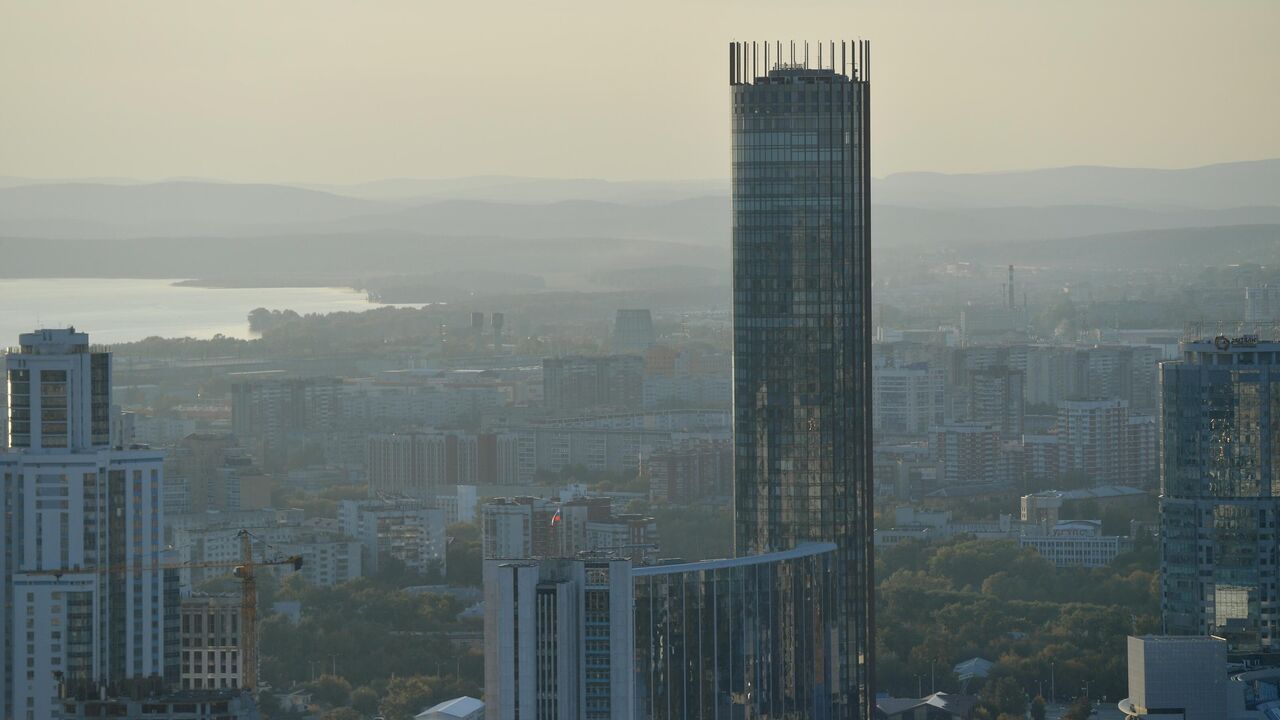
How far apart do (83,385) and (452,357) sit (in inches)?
1761

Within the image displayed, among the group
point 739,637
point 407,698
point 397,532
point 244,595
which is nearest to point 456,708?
point 407,698

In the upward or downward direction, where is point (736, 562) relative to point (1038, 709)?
upward

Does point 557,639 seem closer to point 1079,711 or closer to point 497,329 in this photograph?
point 1079,711

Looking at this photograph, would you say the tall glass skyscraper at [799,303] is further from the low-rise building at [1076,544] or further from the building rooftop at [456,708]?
the low-rise building at [1076,544]

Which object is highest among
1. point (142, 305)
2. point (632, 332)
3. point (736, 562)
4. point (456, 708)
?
point (142, 305)

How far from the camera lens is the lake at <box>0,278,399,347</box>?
128ft

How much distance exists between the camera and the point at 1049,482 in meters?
53.4

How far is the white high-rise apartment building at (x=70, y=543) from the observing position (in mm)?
22172

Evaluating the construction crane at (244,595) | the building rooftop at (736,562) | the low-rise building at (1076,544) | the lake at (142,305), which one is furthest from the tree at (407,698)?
the low-rise building at (1076,544)

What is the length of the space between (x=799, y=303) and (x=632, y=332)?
42654 mm

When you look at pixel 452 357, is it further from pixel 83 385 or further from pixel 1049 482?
pixel 83 385

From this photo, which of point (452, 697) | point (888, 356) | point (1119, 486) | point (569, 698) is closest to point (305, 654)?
point (452, 697)

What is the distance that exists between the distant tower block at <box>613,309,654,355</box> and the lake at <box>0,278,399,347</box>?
20.8 feet

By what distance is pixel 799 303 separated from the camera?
77.9ft
